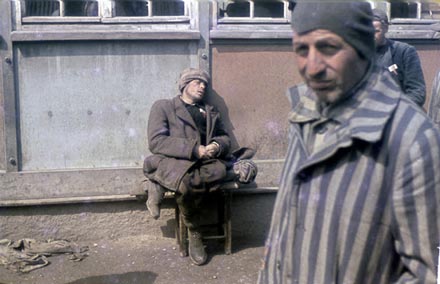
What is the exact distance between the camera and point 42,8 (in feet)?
19.1

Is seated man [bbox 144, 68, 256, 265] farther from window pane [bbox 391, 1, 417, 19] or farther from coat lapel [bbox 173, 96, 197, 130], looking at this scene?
window pane [bbox 391, 1, 417, 19]

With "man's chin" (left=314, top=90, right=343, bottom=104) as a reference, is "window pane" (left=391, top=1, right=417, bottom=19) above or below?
above

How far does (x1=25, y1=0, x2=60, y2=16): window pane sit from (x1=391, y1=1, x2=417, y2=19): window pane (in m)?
2.96

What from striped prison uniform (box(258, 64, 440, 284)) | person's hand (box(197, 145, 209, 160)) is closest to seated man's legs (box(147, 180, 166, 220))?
person's hand (box(197, 145, 209, 160))

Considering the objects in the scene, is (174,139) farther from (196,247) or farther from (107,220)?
(107,220)

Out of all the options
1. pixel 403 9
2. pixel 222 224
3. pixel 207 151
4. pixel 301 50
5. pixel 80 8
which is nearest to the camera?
pixel 301 50

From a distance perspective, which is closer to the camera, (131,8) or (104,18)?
(104,18)

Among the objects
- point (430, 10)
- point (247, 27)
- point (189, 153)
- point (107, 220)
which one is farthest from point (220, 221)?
point (430, 10)

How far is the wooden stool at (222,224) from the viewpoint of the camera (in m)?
5.79

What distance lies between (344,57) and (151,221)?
4505 millimetres

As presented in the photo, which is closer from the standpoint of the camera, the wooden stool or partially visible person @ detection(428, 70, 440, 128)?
partially visible person @ detection(428, 70, 440, 128)

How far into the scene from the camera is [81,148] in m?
6.01

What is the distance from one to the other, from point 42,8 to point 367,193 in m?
4.53

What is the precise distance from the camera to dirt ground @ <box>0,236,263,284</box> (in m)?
5.45
